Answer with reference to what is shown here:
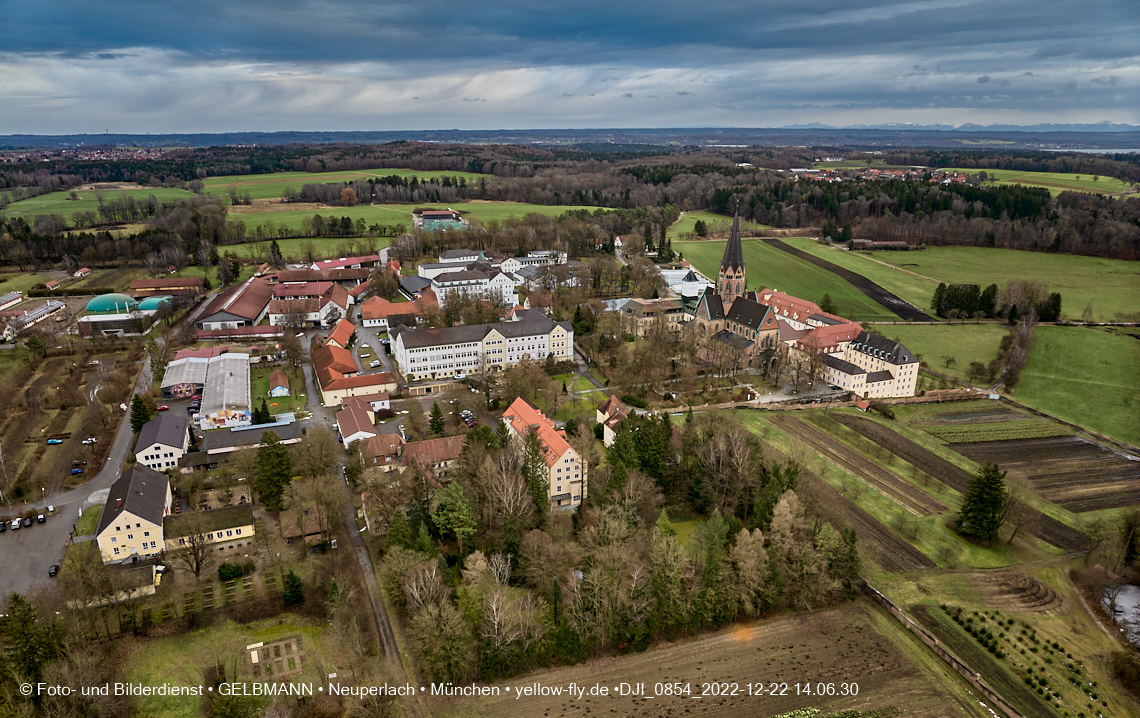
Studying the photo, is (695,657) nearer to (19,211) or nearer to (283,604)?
(283,604)

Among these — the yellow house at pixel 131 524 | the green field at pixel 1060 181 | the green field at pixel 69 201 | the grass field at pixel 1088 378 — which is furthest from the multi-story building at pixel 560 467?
the green field at pixel 1060 181

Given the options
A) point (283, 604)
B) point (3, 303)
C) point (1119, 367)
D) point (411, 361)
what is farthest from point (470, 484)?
point (3, 303)

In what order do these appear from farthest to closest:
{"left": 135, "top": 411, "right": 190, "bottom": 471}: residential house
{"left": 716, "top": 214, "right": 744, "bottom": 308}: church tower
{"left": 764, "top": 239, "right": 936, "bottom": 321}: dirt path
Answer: {"left": 764, "top": 239, "right": 936, "bottom": 321}: dirt path < {"left": 716, "top": 214, "right": 744, "bottom": 308}: church tower < {"left": 135, "top": 411, "right": 190, "bottom": 471}: residential house

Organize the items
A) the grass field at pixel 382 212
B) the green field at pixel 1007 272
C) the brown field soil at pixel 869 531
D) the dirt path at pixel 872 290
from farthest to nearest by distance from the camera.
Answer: the grass field at pixel 382 212, the dirt path at pixel 872 290, the green field at pixel 1007 272, the brown field soil at pixel 869 531

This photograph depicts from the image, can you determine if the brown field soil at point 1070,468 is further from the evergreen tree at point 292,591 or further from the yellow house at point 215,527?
the yellow house at point 215,527

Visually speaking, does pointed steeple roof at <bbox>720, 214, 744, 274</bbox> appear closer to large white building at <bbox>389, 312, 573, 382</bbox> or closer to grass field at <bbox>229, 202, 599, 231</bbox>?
large white building at <bbox>389, 312, 573, 382</bbox>

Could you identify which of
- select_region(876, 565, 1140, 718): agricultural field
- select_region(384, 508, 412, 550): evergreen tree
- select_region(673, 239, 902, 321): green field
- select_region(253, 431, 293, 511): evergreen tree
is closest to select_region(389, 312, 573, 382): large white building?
select_region(253, 431, 293, 511): evergreen tree
